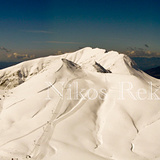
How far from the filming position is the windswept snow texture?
32062mm

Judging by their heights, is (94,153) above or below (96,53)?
above

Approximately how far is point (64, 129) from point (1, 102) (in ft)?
103

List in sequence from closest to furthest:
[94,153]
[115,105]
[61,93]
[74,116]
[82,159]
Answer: [82,159]
[94,153]
[74,116]
[115,105]
[61,93]

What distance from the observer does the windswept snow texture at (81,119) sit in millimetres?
32062

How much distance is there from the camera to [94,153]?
31359mm

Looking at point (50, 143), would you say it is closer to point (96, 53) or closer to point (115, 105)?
point (115, 105)

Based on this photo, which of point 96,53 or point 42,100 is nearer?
point 42,100

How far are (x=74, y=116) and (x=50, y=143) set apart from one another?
36.3 ft

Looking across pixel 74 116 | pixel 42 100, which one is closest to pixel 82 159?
pixel 74 116

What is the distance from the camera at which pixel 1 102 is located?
198ft

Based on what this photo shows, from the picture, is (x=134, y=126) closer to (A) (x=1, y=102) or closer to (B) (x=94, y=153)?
(B) (x=94, y=153)

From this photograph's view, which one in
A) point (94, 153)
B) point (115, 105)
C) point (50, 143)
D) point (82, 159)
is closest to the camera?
point (82, 159)

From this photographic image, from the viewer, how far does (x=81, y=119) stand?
42.9m

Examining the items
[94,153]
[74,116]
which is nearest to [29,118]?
[74,116]
